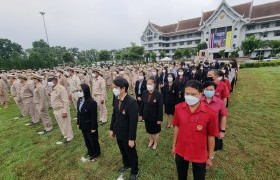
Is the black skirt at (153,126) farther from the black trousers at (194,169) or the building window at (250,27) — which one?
the building window at (250,27)

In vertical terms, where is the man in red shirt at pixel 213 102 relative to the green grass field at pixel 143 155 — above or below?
above

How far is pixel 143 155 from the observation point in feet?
13.8

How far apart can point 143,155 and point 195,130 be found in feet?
8.25

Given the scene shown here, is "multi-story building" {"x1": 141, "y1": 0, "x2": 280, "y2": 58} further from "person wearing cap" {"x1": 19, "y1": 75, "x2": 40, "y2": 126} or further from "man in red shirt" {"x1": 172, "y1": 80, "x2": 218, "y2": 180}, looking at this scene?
"man in red shirt" {"x1": 172, "y1": 80, "x2": 218, "y2": 180}

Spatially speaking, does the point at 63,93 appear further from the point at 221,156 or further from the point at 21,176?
the point at 221,156

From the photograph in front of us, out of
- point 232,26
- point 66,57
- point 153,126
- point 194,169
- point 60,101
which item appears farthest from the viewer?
point 232,26

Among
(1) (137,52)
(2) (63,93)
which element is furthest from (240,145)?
(1) (137,52)

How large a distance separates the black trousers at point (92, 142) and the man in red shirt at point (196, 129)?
233 cm

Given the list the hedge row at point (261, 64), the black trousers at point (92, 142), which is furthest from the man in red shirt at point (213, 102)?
the hedge row at point (261, 64)

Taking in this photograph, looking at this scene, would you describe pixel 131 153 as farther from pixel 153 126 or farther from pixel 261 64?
pixel 261 64

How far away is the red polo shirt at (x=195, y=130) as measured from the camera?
2.03m

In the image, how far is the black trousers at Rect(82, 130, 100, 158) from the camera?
12.8ft

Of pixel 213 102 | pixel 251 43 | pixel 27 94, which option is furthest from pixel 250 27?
pixel 27 94

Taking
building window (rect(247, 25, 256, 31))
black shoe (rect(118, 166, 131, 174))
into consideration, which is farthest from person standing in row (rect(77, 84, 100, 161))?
building window (rect(247, 25, 256, 31))
